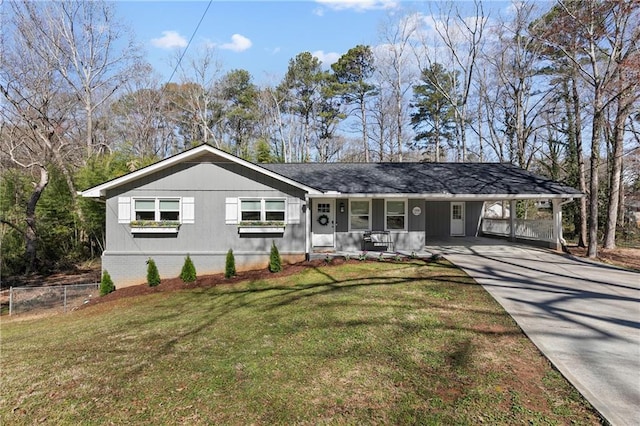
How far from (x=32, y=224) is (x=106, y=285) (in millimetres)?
6151

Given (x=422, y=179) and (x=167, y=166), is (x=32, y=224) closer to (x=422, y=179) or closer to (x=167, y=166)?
(x=167, y=166)

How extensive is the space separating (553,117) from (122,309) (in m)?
25.1

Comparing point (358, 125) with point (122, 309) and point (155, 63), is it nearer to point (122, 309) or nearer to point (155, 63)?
point (155, 63)

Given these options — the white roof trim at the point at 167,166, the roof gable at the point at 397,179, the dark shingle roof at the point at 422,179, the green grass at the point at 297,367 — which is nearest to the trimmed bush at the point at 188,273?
the green grass at the point at 297,367

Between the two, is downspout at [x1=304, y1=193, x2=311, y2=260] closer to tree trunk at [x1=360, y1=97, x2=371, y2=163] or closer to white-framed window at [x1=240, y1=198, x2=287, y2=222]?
white-framed window at [x1=240, y1=198, x2=287, y2=222]

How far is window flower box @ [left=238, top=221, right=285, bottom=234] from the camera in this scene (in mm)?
10938

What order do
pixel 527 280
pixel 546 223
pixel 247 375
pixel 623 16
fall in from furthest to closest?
pixel 546 223 < pixel 623 16 < pixel 527 280 < pixel 247 375

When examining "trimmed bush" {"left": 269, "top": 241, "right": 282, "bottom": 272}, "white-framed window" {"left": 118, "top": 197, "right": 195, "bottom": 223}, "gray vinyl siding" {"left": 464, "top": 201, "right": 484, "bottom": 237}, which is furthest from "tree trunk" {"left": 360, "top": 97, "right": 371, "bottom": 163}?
"white-framed window" {"left": 118, "top": 197, "right": 195, "bottom": 223}

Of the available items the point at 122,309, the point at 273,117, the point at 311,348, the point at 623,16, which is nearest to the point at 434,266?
the point at 311,348

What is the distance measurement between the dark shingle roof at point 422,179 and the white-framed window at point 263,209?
1.48 m

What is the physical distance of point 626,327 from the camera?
524cm

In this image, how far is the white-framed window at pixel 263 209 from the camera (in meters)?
11.1

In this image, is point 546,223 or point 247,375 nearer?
point 247,375

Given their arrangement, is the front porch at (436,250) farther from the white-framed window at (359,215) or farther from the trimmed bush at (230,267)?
the trimmed bush at (230,267)
